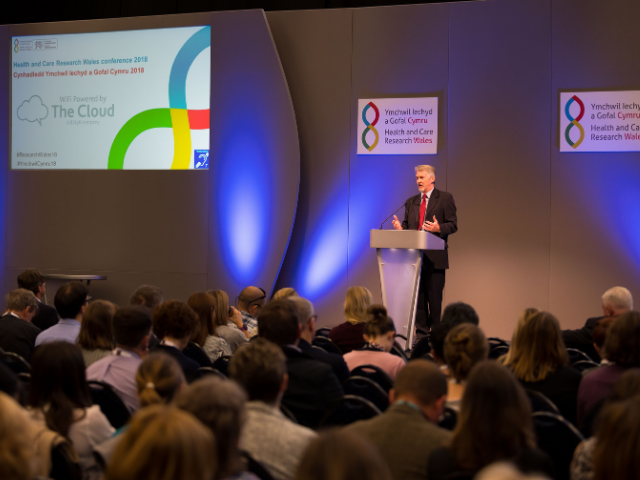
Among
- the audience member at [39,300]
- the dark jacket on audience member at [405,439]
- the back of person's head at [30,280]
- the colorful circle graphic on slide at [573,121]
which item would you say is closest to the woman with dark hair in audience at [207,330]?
the audience member at [39,300]

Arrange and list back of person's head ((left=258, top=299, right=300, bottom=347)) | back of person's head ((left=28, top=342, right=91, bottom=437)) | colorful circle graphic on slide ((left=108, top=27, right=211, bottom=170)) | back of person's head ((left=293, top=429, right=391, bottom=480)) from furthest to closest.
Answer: colorful circle graphic on slide ((left=108, top=27, right=211, bottom=170)) → back of person's head ((left=258, top=299, right=300, bottom=347)) → back of person's head ((left=28, top=342, right=91, bottom=437)) → back of person's head ((left=293, top=429, right=391, bottom=480))

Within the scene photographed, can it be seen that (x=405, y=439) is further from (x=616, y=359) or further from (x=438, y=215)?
(x=438, y=215)

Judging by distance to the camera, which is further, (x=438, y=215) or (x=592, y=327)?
(x=438, y=215)

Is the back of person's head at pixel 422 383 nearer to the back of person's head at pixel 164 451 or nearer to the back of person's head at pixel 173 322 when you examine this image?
the back of person's head at pixel 164 451

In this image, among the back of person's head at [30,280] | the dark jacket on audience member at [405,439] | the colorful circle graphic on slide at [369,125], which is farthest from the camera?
the colorful circle graphic on slide at [369,125]

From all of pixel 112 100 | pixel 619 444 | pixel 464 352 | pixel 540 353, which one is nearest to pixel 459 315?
pixel 540 353

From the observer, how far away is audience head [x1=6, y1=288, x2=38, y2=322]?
442 centimetres

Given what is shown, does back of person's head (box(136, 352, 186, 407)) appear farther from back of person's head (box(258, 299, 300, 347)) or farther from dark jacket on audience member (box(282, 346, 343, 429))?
back of person's head (box(258, 299, 300, 347))

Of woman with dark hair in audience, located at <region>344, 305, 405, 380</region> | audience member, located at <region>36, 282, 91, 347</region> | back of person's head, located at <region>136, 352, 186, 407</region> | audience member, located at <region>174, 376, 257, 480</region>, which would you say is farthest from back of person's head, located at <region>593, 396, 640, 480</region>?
audience member, located at <region>36, 282, 91, 347</region>

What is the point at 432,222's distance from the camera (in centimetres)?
639

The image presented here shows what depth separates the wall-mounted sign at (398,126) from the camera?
7602mm

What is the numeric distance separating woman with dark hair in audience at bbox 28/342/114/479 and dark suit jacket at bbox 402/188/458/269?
14.7 feet

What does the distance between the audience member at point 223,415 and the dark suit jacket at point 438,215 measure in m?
4.83

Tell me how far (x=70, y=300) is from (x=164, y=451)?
3187mm
